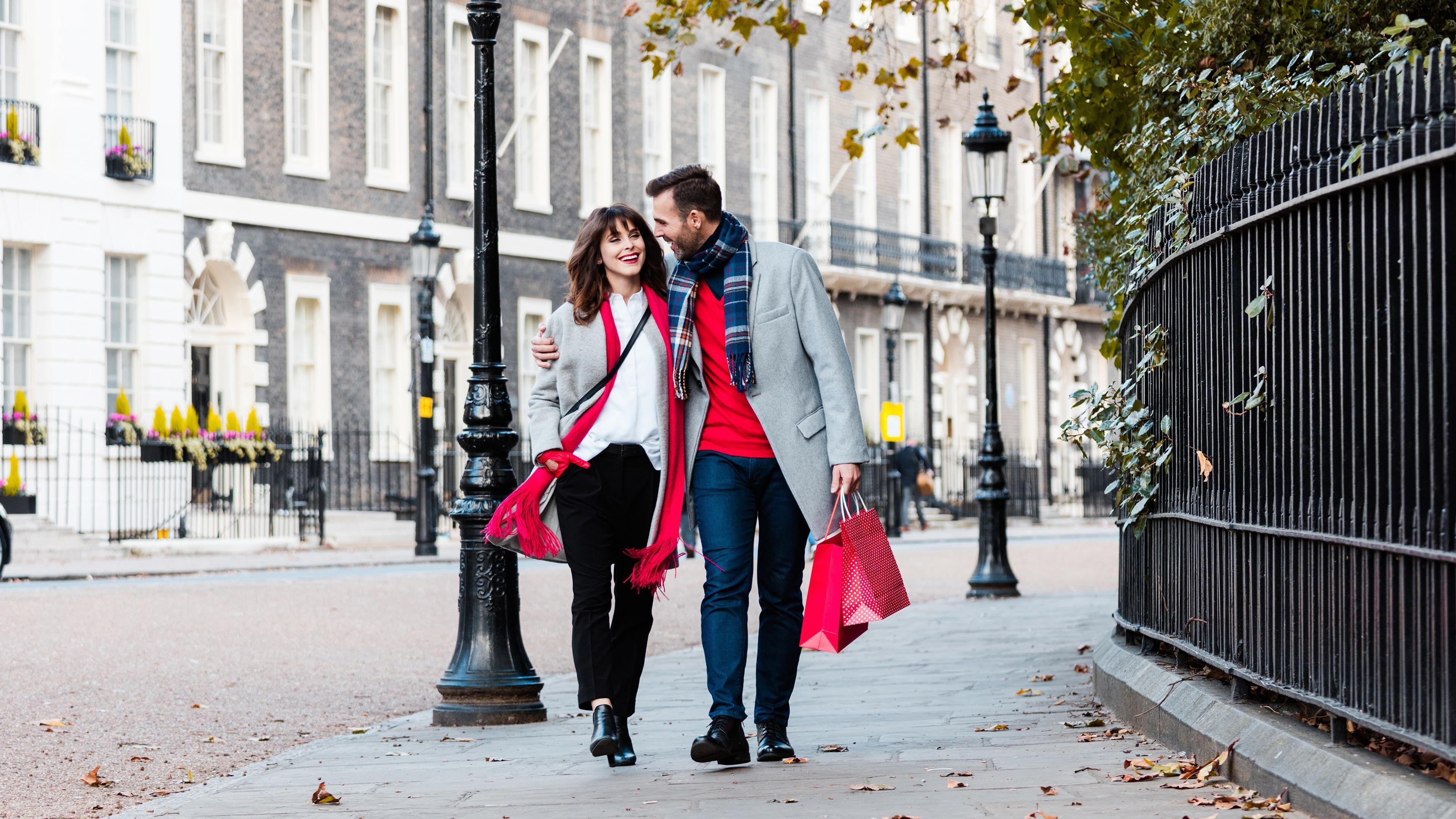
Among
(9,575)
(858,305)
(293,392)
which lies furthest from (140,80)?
(858,305)

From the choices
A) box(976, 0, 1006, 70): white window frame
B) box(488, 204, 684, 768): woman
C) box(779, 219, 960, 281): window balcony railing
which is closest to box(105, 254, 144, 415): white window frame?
box(779, 219, 960, 281): window balcony railing

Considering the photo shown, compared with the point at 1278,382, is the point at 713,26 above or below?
above

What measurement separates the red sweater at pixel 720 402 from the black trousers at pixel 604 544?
0.25 metres

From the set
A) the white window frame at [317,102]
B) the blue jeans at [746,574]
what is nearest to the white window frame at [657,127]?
the white window frame at [317,102]

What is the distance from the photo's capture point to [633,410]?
6234 millimetres

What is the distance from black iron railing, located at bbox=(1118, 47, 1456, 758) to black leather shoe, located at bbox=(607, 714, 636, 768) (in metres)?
1.81

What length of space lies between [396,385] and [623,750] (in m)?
24.3

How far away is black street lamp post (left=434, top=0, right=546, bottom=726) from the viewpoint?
25.8ft

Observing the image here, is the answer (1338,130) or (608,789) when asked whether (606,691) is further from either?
(1338,130)

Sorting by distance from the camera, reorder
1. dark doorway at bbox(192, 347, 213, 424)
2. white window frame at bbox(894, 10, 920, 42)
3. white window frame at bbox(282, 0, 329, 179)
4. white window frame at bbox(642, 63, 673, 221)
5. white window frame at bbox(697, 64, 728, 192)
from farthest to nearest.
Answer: white window frame at bbox(894, 10, 920, 42)
white window frame at bbox(697, 64, 728, 192)
white window frame at bbox(642, 63, 673, 221)
white window frame at bbox(282, 0, 329, 179)
dark doorway at bbox(192, 347, 213, 424)

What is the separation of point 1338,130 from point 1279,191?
49 centimetres

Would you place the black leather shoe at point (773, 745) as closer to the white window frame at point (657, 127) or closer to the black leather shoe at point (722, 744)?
the black leather shoe at point (722, 744)

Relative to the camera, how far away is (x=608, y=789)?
231 inches

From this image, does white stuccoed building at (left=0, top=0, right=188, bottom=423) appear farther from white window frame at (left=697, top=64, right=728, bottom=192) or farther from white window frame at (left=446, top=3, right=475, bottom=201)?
white window frame at (left=697, top=64, right=728, bottom=192)
